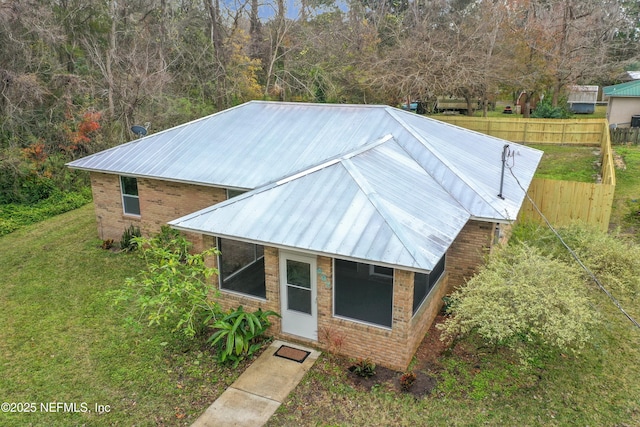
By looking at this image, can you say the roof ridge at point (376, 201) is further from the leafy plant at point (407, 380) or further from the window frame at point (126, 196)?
the window frame at point (126, 196)

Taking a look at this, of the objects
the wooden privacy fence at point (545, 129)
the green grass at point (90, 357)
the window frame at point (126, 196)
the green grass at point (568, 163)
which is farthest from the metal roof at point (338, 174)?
the wooden privacy fence at point (545, 129)

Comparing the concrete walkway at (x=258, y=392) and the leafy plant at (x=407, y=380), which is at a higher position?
the leafy plant at (x=407, y=380)

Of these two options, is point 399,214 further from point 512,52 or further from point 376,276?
point 512,52

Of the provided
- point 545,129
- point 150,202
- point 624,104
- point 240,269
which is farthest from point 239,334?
point 624,104

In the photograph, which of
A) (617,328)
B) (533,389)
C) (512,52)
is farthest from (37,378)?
(512,52)

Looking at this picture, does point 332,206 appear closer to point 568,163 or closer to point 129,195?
point 129,195

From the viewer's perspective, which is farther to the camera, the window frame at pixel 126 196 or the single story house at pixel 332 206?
the window frame at pixel 126 196
